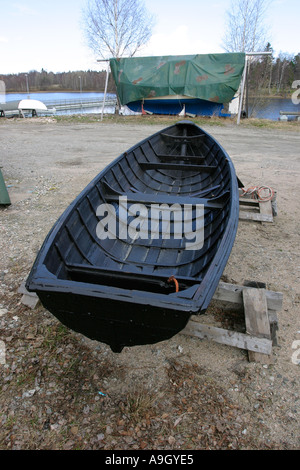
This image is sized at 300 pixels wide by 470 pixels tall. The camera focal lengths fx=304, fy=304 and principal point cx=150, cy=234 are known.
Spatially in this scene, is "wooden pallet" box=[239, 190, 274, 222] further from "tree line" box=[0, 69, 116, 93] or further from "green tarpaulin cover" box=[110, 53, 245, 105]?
"tree line" box=[0, 69, 116, 93]

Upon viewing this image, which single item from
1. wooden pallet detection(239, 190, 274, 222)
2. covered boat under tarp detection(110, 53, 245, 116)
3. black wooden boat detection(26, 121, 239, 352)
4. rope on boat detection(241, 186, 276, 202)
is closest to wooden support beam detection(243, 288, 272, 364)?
black wooden boat detection(26, 121, 239, 352)

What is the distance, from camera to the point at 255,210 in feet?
20.6

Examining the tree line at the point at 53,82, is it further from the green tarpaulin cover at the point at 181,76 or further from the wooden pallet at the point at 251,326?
the wooden pallet at the point at 251,326

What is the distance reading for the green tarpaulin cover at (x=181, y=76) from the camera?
1759cm

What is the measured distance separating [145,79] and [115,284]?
63.1ft

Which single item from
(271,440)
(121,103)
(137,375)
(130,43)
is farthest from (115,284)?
(130,43)

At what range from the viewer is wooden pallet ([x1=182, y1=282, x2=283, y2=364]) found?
2936mm

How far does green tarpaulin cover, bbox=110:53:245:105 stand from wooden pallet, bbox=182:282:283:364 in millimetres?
17583

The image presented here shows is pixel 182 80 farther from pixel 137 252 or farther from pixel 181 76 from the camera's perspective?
pixel 137 252

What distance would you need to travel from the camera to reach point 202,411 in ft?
8.24

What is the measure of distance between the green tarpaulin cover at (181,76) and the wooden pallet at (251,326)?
1758cm

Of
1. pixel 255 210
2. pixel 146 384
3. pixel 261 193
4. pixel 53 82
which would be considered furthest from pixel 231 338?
pixel 53 82
